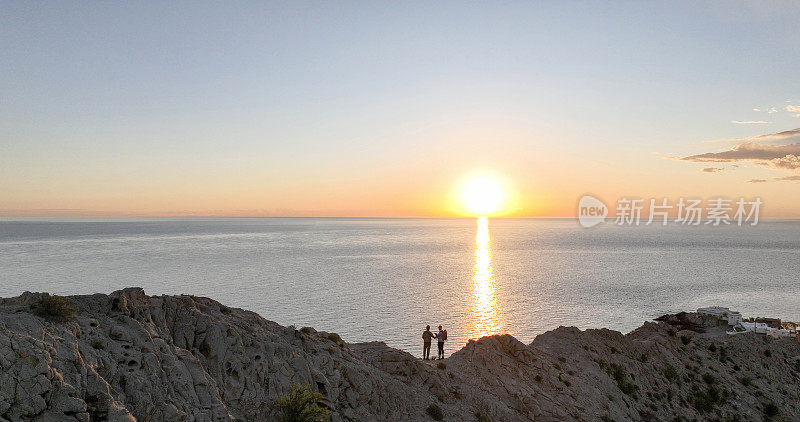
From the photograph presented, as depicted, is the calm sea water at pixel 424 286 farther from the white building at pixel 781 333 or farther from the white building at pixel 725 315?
the white building at pixel 781 333

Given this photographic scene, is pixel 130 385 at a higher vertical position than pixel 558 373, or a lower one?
higher

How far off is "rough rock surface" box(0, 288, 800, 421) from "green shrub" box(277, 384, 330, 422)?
72 centimetres

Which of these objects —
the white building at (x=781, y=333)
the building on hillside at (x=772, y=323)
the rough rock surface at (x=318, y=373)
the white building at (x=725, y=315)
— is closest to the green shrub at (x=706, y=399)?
the rough rock surface at (x=318, y=373)

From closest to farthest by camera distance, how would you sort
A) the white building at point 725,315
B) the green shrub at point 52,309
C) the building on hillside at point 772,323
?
the green shrub at point 52,309, the building on hillside at point 772,323, the white building at point 725,315

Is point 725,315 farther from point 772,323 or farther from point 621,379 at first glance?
point 621,379

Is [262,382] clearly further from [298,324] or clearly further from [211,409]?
[298,324]

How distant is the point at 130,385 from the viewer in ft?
60.2

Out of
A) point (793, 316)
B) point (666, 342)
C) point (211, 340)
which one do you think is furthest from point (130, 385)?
point (793, 316)

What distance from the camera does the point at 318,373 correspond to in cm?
2466

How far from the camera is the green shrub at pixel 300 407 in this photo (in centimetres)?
2106

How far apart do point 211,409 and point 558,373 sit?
24929 mm

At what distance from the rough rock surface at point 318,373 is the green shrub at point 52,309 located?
321 mm

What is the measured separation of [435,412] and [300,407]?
27.0ft

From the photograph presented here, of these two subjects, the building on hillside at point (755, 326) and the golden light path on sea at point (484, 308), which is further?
the golden light path on sea at point (484, 308)
